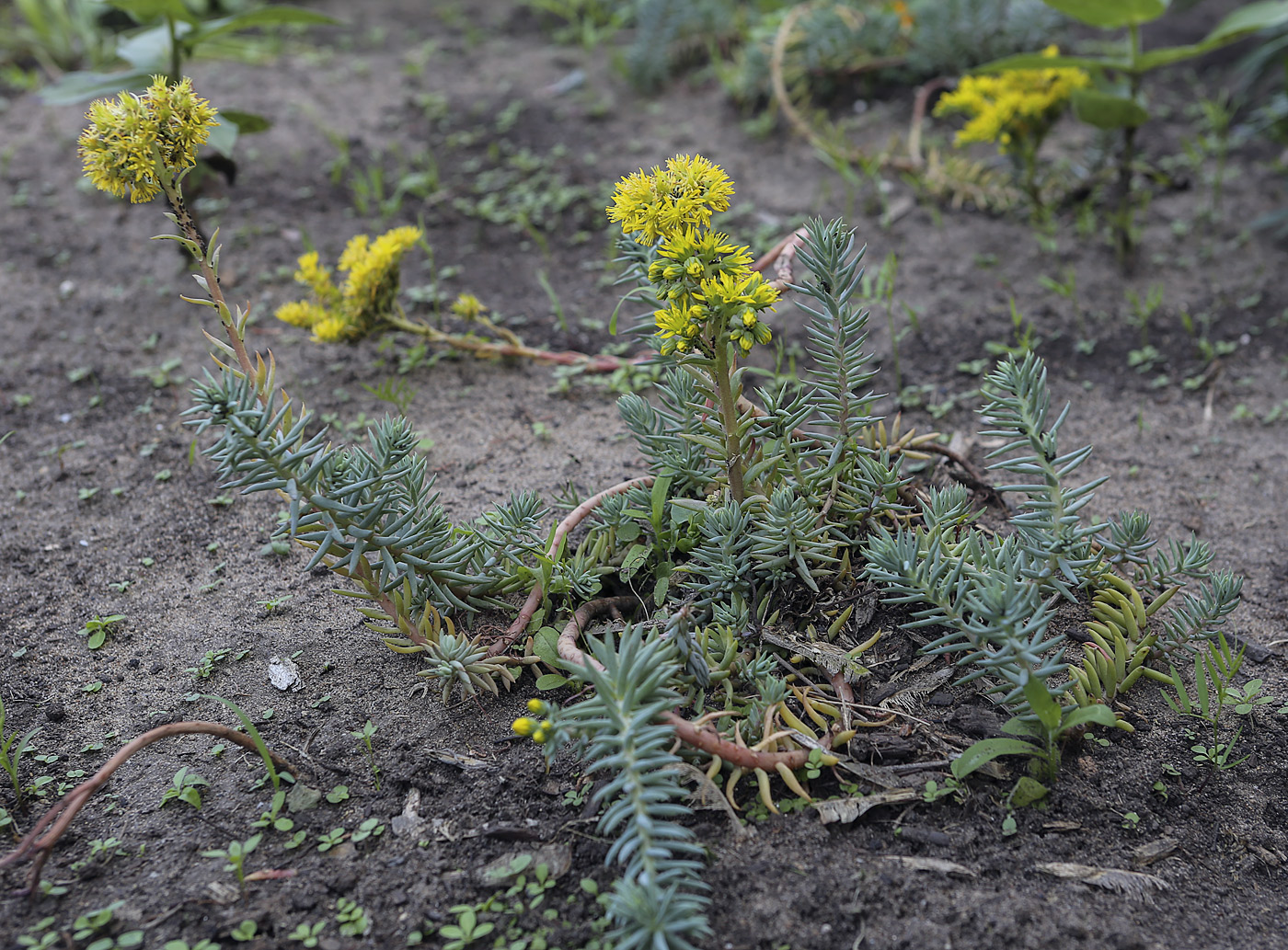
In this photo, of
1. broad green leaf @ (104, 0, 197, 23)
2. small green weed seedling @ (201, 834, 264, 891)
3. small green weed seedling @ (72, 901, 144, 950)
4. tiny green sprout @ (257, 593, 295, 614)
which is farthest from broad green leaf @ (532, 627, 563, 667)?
broad green leaf @ (104, 0, 197, 23)

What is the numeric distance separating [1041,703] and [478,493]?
155 centimetres

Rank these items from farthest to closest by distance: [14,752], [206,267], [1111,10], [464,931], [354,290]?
[1111,10] < [354,290] < [14,752] < [206,267] < [464,931]

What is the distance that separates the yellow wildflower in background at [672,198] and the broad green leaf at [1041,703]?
1.00 m

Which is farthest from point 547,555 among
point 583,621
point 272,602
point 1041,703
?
point 1041,703

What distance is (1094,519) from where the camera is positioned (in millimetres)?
2318

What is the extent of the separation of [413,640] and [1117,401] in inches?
92.5

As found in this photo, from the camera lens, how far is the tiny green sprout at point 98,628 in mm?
2127

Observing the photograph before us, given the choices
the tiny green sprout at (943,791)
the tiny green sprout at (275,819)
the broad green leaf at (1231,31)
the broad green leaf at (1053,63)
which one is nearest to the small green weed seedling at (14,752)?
the tiny green sprout at (275,819)

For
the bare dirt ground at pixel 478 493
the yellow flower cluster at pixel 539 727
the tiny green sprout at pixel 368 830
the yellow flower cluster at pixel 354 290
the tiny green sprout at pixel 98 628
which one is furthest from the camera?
the yellow flower cluster at pixel 354 290

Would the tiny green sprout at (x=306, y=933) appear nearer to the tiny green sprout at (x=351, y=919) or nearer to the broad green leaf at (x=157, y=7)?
the tiny green sprout at (x=351, y=919)

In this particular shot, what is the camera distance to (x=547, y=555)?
6.49 feet

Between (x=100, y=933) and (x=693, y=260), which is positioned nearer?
A: (x=100, y=933)

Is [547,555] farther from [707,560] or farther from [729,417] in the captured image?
[729,417]

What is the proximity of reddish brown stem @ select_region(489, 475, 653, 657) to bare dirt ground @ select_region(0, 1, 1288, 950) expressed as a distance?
0.36 ft
